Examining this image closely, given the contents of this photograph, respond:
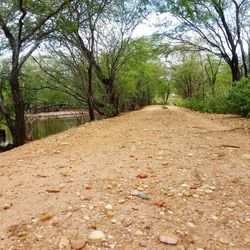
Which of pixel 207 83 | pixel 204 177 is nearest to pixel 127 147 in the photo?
pixel 204 177

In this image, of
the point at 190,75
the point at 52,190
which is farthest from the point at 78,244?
the point at 190,75

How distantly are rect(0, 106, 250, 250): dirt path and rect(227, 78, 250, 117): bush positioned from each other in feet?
18.1

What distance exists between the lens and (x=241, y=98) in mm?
A: 10578

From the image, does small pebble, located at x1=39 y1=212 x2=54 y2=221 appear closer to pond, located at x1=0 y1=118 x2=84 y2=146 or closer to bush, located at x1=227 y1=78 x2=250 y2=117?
bush, located at x1=227 y1=78 x2=250 y2=117

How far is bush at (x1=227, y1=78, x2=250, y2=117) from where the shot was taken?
33.3 feet

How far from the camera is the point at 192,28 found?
1620 cm

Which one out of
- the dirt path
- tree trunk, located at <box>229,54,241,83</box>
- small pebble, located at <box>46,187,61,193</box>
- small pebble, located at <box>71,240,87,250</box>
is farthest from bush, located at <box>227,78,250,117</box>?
small pebble, located at <box>71,240,87,250</box>

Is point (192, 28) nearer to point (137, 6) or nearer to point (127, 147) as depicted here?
point (137, 6)

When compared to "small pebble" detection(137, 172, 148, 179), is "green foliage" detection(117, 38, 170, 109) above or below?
above

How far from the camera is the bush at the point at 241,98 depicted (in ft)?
33.3

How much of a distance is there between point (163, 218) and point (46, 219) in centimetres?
100

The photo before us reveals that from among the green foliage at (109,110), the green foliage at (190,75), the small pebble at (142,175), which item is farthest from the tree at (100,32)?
the green foliage at (190,75)

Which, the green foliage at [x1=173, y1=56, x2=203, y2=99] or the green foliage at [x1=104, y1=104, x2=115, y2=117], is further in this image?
the green foliage at [x1=173, y1=56, x2=203, y2=99]

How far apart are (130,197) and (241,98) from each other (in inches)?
342
